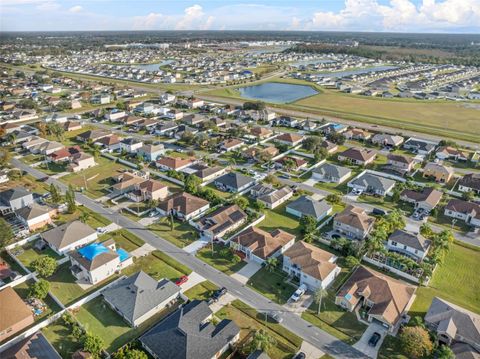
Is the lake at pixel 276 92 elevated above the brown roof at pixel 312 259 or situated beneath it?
elevated above

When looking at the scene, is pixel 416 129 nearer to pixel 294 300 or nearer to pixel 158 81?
pixel 294 300

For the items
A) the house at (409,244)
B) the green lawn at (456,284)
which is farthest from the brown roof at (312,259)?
the green lawn at (456,284)

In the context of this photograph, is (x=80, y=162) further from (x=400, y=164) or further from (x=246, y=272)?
(x=400, y=164)

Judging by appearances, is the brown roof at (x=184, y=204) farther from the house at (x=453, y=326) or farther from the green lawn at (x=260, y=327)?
the house at (x=453, y=326)

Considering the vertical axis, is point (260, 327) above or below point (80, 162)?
below

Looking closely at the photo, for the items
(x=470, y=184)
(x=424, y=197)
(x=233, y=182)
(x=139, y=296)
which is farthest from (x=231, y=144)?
(x=139, y=296)

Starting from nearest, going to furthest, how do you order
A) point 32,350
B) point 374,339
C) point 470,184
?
point 32,350 → point 374,339 → point 470,184
